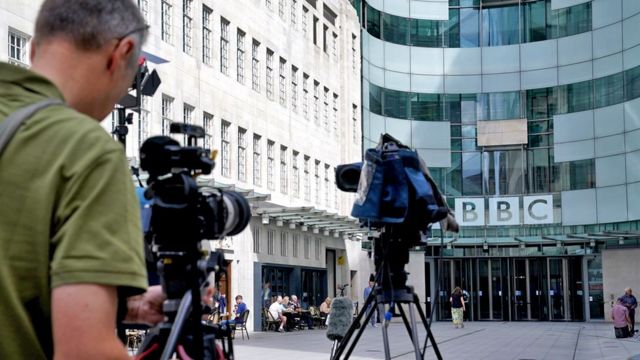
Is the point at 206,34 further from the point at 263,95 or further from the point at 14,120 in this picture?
the point at 14,120

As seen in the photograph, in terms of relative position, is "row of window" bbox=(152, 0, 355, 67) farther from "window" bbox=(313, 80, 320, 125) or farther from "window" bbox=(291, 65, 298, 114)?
"window" bbox=(313, 80, 320, 125)

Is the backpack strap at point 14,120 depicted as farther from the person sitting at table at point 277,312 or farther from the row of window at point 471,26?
the row of window at point 471,26

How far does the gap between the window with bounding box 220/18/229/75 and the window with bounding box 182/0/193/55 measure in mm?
2681

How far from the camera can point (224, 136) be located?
36719 mm

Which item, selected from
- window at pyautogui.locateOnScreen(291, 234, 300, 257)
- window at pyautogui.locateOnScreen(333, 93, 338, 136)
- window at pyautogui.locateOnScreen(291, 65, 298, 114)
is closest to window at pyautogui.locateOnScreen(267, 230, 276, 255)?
window at pyautogui.locateOnScreen(291, 234, 300, 257)

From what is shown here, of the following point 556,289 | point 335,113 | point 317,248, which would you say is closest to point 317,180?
point 317,248

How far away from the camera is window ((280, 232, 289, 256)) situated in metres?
41.4

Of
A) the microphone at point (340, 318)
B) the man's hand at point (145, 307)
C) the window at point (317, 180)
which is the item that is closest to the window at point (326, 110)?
the window at point (317, 180)

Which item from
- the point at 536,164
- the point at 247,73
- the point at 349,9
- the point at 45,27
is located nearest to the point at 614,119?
the point at 536,164

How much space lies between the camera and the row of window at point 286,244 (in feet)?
126

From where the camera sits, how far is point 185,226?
3.80 metres

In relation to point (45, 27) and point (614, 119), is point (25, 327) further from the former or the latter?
point (614, 119)

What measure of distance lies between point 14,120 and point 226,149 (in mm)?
34805

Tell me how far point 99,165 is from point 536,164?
175 ft
